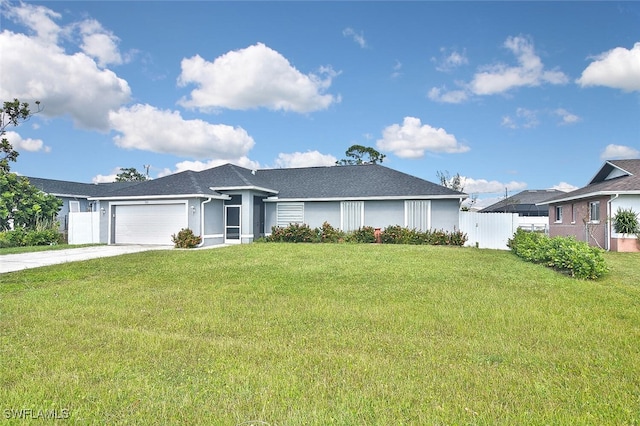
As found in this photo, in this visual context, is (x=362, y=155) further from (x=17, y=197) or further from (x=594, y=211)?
(x=17, y=197)

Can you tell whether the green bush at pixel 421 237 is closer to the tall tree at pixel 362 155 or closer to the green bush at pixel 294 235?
the green bush at pixel 294 235

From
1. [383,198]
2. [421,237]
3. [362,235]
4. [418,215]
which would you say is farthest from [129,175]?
[421,237]

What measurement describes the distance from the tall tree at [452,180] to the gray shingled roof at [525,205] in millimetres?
6939

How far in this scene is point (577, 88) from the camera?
1823 centimetres

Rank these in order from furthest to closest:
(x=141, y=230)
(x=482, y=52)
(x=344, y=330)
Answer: (x=141, y=230)
(x=482, y=52)
(x=344, y=330)

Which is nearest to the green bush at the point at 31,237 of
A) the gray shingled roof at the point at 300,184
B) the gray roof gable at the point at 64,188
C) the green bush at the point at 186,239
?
the gray shingled roof at the point at 300,184

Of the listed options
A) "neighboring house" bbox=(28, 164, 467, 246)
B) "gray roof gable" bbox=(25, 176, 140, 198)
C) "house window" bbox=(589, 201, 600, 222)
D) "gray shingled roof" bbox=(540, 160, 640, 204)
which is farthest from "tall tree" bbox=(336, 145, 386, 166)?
"house window" bbox=(589, 201, 600, 222)

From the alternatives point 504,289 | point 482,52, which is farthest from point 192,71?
point 504,289

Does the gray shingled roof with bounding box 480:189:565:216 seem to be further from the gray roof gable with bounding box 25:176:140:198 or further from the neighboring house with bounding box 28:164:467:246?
the gray roof gable with bounding box 25:176:140:198

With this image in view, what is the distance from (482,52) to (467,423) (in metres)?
17.3

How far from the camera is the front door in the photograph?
21.0 metres

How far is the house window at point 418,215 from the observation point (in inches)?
802

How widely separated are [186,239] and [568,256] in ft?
50.0

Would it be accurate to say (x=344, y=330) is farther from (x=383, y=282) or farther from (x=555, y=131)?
(x=555, y=131)
